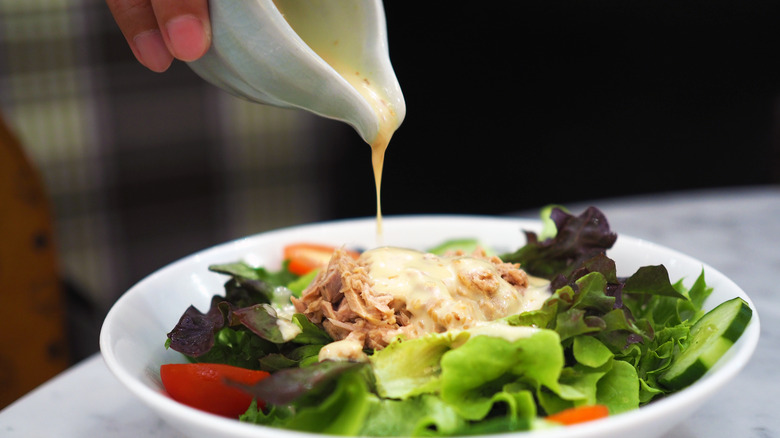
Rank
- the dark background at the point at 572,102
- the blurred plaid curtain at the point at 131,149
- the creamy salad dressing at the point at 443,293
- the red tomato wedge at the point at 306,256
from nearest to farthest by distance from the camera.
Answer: the creamy salad dressing at the point at 443,293 → the red tomato wedge at the point at 306,256 → the blurred plaid curtain at the point at 131,149 → the dark background at the point at 572,102

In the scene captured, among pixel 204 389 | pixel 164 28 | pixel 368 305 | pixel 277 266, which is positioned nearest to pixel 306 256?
pixel 277 266

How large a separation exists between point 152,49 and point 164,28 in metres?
0.17

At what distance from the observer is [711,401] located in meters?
2.17

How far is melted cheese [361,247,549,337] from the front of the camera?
6.68ft

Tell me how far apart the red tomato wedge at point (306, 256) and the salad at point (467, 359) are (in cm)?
43

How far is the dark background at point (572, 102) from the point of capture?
248 inches

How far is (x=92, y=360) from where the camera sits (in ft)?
8.70

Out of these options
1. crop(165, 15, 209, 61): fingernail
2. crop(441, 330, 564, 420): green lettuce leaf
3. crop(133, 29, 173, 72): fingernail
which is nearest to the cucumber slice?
crop(441, 330, 564, 420): green lettuce leaf

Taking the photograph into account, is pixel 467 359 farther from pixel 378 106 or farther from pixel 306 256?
pixel 306 256

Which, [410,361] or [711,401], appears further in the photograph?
[711,401]

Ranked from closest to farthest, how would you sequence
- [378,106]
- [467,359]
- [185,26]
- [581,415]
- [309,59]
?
[581,415] → [467,359] → [185,26] → [309,59] → [378,106]

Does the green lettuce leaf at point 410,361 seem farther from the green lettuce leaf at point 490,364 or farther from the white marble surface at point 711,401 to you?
the white marble surface at point 711,401

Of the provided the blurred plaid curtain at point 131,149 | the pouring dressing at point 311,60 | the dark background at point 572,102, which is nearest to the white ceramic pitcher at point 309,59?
the pouring dressing at point 311,60

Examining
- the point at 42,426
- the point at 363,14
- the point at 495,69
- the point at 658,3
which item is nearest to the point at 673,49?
the point at 658,3
